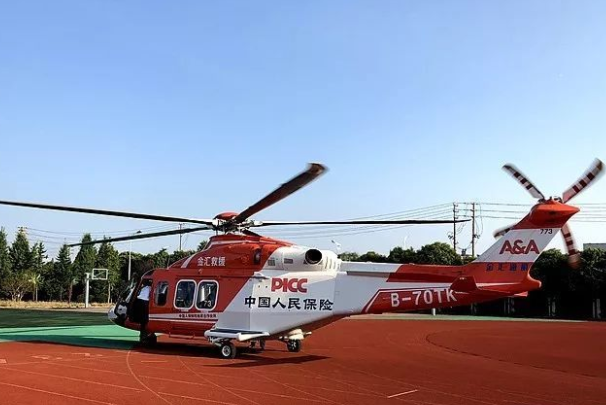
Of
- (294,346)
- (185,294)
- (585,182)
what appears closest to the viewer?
(585,182)

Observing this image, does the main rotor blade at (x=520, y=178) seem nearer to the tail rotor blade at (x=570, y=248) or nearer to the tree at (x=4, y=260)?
the tail rotor blade at (x=570, y=248)

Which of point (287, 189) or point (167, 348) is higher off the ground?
point (287, 189)

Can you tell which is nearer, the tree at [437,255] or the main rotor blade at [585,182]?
the main rotor blade at [585,182]

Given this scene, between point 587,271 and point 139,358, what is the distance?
4342 centimetres

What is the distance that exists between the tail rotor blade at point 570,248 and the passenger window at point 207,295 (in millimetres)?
9563

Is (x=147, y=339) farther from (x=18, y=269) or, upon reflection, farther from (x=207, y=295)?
(x=18, y=269)

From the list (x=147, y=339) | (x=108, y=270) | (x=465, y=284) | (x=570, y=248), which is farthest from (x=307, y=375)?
(x=108, y=270)

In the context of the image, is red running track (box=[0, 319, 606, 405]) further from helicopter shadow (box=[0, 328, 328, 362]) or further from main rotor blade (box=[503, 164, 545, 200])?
main rotor blade (box=[503, 164, 545, 200])

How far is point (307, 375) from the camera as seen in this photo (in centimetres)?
1323

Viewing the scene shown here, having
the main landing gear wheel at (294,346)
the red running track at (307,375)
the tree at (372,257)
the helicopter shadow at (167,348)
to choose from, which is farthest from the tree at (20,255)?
the main landing gear wheel at (294,346)

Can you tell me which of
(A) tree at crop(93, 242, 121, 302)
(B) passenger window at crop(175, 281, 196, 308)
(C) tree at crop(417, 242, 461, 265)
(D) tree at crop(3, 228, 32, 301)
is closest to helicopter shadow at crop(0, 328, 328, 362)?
(B) passenger window at crop(175, 281, 196, 308)

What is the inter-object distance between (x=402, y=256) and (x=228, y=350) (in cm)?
5063

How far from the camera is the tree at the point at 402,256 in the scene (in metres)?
64.1

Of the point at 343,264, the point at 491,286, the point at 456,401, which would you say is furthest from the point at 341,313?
the point at 456,401
